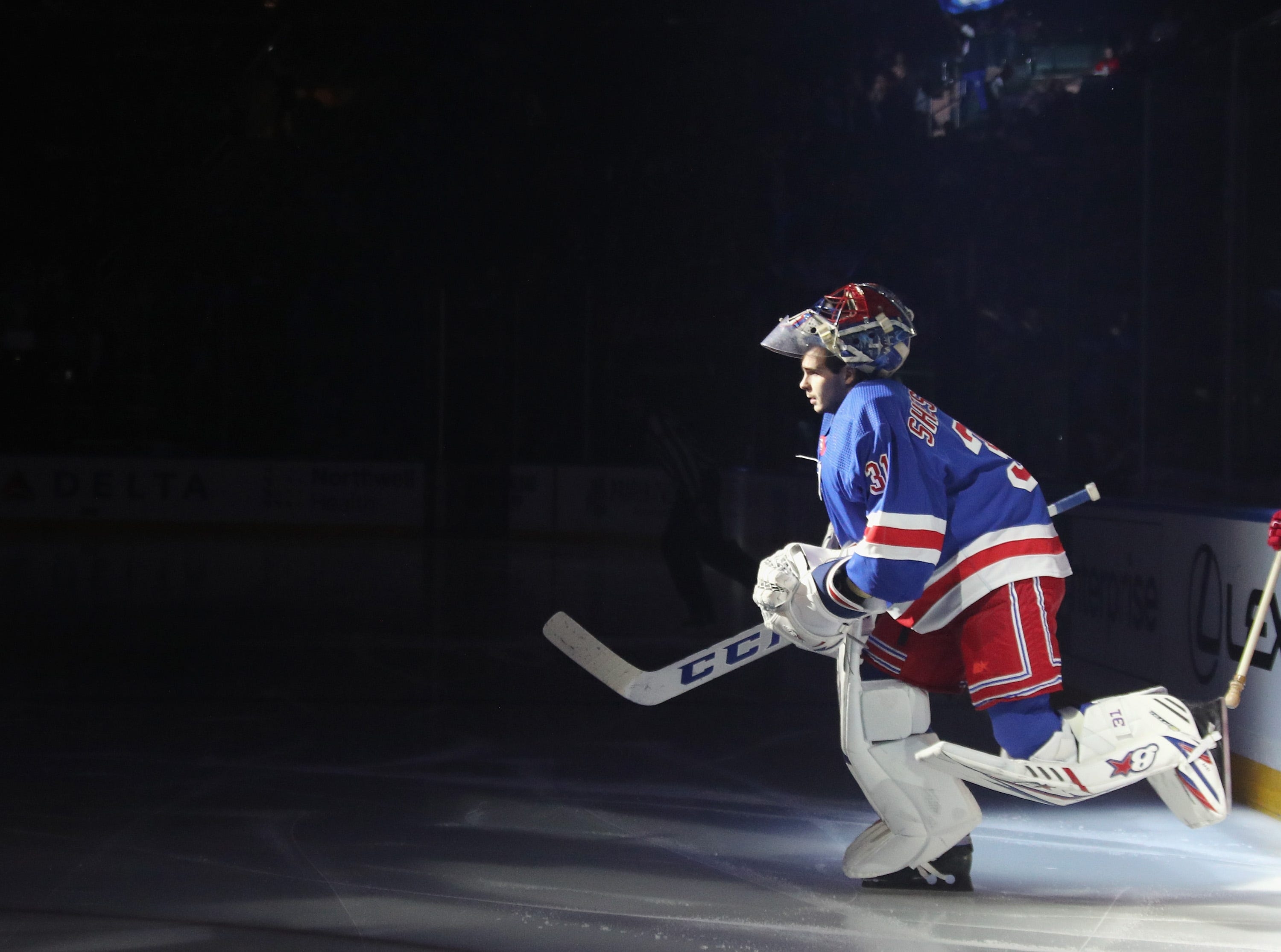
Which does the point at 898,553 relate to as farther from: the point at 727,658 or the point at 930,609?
the point at 727,658

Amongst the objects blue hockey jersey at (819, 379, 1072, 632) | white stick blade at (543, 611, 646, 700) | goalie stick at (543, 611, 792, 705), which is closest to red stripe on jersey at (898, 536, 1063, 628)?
blue hockey jersey at (819, 379, 1072, 632)

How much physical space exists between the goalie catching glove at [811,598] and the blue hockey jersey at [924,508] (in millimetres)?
52

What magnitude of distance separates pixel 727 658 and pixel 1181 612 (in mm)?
2428

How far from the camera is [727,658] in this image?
141 inches

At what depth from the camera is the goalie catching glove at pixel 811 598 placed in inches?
125

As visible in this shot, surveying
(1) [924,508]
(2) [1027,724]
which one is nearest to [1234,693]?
(2) [1027,724]

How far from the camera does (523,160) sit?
15.5 m

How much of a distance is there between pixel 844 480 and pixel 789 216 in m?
11.0

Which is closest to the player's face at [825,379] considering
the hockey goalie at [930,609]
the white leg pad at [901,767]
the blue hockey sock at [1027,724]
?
the hockey goalie at [930,609]

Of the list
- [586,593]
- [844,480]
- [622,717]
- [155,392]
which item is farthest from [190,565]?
[844,480]

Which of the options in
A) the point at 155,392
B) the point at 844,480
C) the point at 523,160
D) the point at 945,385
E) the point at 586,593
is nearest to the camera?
the point at 844,480

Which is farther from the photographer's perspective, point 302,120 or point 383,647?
point 302,120

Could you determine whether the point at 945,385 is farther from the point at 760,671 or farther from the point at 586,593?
the point at 760,671

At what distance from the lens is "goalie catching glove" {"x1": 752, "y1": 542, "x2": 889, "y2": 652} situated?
3.18 m
